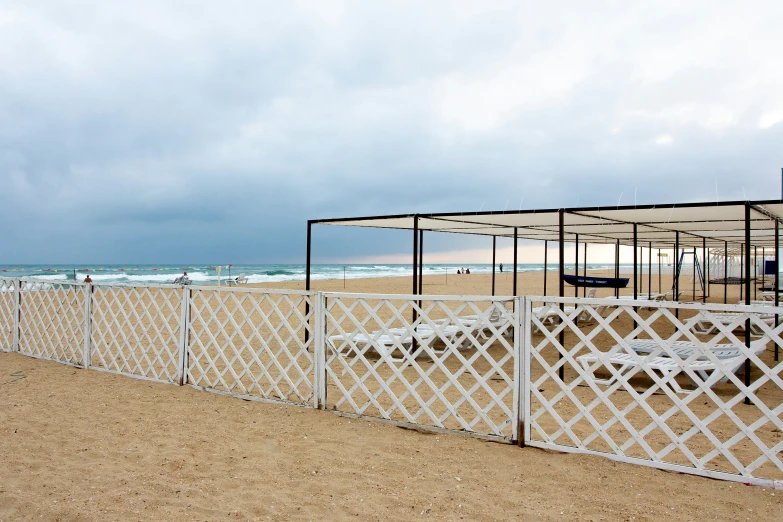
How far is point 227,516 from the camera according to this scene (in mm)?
2525

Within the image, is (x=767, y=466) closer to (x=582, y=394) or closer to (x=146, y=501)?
(x=582, y=394)

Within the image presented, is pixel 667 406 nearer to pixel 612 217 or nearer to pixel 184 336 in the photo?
pixel 612 217

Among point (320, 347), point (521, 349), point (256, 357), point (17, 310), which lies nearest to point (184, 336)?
point (256, 357)

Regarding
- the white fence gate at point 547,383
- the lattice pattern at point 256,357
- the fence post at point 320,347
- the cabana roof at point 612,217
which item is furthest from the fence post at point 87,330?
the fence post at point 320,347

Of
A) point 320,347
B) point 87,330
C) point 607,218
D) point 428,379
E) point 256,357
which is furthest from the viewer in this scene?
point 607,218

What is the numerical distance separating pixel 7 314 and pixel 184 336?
4228 millimetres

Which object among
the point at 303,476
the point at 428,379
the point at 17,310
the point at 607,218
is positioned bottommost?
the point at 303,476

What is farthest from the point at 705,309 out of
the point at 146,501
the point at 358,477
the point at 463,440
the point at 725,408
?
the point at 146,501

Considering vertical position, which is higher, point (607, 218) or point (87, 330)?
point (607, 218)

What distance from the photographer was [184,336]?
16.5ft

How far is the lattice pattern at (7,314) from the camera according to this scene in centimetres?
697

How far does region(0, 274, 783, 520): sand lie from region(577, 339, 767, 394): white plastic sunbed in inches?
23.6

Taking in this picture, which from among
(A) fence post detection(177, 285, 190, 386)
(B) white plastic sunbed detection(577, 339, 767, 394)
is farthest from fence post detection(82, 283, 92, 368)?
(B) white plastic sunbed detection(577, 339, 767, 394)

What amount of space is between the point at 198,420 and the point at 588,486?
2.84 meters
